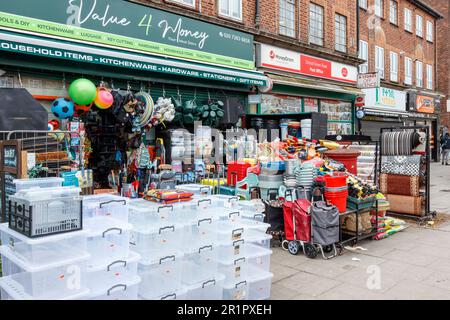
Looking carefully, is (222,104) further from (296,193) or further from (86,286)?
(86,286)

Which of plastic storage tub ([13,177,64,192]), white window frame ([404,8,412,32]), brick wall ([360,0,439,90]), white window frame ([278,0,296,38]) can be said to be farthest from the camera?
white window frame ([404,8,412,32])

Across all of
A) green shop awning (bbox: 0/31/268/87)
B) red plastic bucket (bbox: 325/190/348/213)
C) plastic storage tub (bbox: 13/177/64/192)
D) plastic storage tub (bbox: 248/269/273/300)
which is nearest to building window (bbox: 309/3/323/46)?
green shop awning (bbox: 0/31/268/87)

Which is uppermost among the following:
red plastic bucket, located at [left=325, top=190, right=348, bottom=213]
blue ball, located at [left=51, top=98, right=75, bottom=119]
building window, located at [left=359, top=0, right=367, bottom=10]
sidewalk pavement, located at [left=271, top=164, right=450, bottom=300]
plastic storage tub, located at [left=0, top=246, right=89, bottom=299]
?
building window, located at [left=359, top=0, right=367, bottom=10]

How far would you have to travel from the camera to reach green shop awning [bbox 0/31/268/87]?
7.21 m

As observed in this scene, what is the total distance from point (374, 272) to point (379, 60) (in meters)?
18.6

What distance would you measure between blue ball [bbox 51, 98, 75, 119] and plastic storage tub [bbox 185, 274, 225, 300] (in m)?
5.02

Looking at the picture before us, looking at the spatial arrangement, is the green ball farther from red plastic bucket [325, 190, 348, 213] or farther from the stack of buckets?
red plastic bucket [325, 190, 348, 213]

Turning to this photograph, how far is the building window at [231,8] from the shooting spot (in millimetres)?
12112

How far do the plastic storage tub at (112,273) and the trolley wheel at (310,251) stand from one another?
351 cm

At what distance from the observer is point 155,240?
4.21m

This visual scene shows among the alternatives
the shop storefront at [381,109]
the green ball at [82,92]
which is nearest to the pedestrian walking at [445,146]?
the shop storefront at [381,109]

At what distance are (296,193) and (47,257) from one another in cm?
464

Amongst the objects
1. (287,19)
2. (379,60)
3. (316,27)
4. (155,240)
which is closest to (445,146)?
(379,60)

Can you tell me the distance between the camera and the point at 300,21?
15.0m
